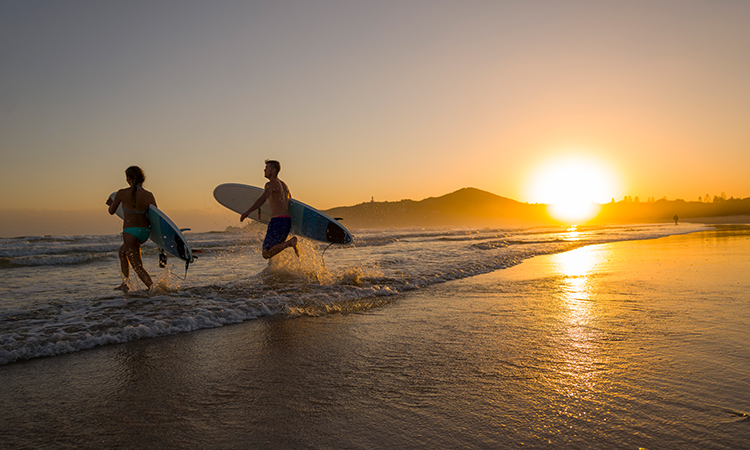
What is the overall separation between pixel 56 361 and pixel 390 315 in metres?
3.17

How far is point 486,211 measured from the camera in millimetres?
138875

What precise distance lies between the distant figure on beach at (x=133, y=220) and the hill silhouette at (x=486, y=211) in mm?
87801

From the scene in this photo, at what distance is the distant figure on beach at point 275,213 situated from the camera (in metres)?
7.23

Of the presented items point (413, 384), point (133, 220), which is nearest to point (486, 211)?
point (133, 220)

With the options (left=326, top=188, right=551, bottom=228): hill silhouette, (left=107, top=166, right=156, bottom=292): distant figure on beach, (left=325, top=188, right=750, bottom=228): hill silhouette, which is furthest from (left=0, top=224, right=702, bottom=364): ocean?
(left=326, top=188, right=551, bottom=228): hill silhouette

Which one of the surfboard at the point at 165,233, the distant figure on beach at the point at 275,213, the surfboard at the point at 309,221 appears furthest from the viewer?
the surfboard at the point at 309,221

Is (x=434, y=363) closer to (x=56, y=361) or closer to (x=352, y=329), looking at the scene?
(x=352, y=329)

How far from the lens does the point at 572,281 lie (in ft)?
23.0

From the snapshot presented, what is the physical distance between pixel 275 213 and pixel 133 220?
2242 mm

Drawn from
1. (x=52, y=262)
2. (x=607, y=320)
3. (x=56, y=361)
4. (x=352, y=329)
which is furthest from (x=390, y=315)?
(x=52, y=262)

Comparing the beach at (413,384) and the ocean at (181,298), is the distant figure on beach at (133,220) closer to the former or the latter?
the ocean at (181,298)

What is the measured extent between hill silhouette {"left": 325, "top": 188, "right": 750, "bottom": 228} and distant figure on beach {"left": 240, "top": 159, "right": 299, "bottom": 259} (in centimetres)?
8711

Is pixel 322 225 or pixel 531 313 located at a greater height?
pixel 322 225

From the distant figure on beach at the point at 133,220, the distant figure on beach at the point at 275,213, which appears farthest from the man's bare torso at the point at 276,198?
the distant figure on beach at the point at 133,220
